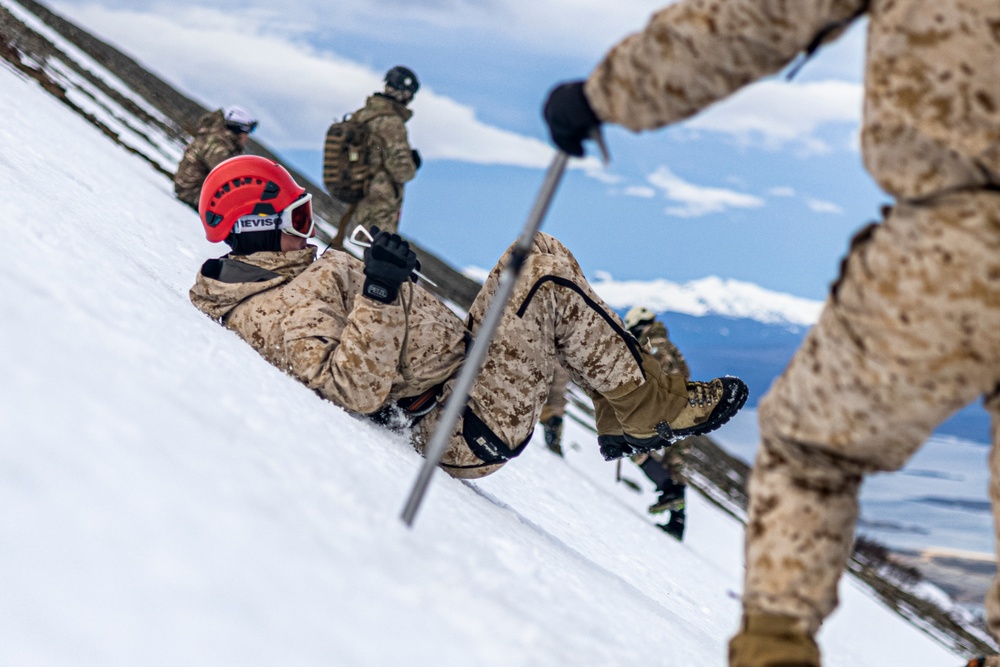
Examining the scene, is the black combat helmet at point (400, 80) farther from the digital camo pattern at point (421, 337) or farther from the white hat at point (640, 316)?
the digital camo pattern at point (421, 337)

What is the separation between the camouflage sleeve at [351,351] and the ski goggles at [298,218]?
1.84ft

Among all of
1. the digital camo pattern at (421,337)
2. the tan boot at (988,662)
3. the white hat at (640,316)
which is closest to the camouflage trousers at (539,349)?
the digital camo pattern at (421,337)

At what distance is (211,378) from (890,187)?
1.73 meters

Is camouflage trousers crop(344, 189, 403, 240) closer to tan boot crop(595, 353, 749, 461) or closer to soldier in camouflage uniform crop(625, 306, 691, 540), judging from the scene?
soldier in camouflage uniform crop(625, 306, 691, 540)

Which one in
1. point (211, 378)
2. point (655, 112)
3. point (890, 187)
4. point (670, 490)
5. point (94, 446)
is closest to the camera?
point (94, 446)

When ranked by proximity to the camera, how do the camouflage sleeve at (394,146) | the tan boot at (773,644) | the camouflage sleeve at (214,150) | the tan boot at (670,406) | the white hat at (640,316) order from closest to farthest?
the tan boot at (773,644) < the tan boot at (670,406) < the white hat at (640,316) < the camouflage sleeve at (394,146) < the camouflage sleeve at (214,150)

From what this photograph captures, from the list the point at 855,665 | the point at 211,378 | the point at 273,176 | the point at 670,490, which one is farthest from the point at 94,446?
the point at 670,490

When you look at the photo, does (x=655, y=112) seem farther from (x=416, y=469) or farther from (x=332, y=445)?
(x=416, y=469)

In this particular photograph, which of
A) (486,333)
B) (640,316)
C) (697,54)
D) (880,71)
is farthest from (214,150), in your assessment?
(880,71)

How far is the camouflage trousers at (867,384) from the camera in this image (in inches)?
63.0

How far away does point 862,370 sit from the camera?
5.63 ft

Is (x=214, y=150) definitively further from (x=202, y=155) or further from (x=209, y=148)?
(x=202, y=155)

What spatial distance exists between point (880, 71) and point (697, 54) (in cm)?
38

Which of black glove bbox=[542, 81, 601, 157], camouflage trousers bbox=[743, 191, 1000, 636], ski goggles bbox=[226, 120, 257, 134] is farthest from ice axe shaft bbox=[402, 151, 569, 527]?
ski goggles bbox=[226, 120, 257, 134]
